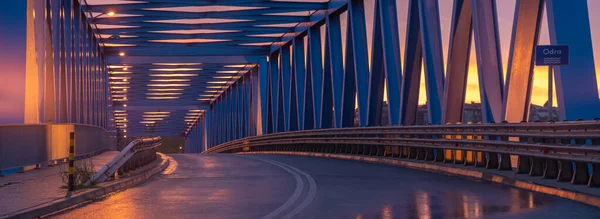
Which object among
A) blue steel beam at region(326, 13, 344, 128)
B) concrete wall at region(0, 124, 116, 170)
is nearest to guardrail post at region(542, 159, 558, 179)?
concrete wall at region(0, 124, 116, 170)

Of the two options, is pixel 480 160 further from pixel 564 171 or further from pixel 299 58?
pixel 299 58

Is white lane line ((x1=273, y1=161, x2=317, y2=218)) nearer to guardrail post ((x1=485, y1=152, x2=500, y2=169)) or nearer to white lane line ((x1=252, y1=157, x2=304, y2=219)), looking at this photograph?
white lane line ((x1=252, y1=157, x2=304, y2=219))

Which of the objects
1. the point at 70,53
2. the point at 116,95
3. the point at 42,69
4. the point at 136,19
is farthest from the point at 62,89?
the point at 116,95

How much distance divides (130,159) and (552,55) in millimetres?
8442

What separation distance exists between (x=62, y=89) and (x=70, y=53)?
304cm

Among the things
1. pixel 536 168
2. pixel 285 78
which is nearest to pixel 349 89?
pixel 285 78

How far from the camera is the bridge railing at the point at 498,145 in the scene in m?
11.7

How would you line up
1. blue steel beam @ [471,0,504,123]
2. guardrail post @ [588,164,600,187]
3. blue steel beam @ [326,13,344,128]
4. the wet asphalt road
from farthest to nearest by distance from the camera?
blue steel beam @ [326,13,344,128] < blue steel beam @ [471,0,504,123] < guardrail post @ [588,164,600,187] < the wet asphalt road

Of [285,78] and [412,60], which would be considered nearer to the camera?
[412,60]

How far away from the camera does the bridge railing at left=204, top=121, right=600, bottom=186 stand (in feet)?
38.5

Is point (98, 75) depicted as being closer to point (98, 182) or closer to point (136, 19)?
point (136, 19)

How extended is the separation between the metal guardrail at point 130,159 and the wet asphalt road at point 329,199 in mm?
569

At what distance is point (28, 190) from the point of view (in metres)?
12.2

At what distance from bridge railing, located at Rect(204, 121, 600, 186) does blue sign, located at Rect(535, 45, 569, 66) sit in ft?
3.89
